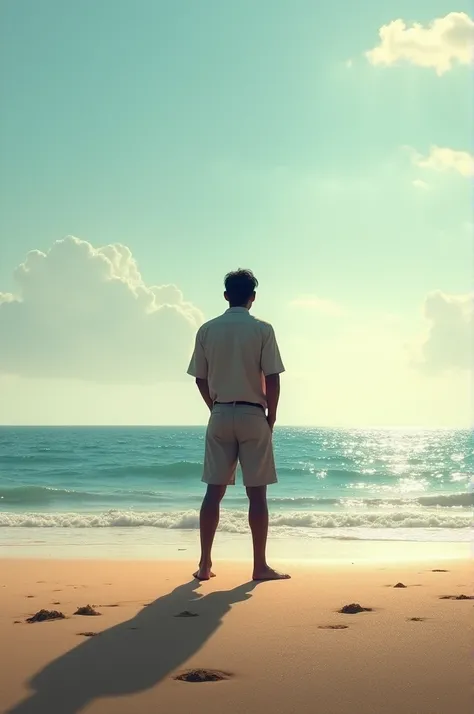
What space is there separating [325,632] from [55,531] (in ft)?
26.7

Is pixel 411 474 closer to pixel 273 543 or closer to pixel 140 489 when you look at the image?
pixel 140 489

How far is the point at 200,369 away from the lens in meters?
4.50

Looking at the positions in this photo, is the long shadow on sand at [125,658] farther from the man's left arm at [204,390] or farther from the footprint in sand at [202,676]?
the man's left arm at [204,390]

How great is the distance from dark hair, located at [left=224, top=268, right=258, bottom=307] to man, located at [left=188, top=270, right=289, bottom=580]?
15 centimetres

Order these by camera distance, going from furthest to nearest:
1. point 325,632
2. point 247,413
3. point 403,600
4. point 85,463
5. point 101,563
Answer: point 85,463 < point 101,563 < point 247,413 < point 403,600 < point 325,632

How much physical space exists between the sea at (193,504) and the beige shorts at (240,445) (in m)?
3.32

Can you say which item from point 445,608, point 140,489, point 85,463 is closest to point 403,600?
point 445,608

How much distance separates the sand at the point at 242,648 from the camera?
2.10m

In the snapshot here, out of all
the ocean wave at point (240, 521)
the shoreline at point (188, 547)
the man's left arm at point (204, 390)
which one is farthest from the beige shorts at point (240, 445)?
the ocean wave at point (240, 521)

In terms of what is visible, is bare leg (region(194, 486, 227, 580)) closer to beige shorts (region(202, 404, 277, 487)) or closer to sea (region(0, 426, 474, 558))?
beige shorts (region(202, 404, 277, 487))

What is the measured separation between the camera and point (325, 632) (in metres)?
2.88

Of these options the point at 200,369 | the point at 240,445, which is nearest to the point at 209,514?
the point at 240,445

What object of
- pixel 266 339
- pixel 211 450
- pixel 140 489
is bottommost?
pixel 140 489

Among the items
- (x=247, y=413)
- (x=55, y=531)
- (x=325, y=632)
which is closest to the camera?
(x=325, y=632)
